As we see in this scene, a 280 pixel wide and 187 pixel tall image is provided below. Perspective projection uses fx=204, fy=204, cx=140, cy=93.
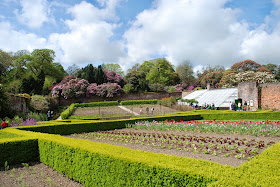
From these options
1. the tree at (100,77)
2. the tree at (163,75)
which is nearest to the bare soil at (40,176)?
the tree at (100,77)

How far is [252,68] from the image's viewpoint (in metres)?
37.5

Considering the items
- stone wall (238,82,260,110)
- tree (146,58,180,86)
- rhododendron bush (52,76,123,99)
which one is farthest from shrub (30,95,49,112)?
tree (146,58,180,86)

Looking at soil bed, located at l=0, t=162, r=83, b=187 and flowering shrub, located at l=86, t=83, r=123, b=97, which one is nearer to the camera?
soil bed, located at l=0, t=162, r=83, b=187

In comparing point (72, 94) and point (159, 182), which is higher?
point (72, 94)

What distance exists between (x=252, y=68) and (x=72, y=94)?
107 ft

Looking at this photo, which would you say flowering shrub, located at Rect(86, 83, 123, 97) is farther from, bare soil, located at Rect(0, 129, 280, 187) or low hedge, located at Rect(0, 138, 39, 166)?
bare soil, located at Rect(0, 129, 280, 187)

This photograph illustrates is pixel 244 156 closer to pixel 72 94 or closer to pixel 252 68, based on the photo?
pixel 72 94

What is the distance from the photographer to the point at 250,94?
21.1 m

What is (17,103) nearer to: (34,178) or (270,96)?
(34,178)

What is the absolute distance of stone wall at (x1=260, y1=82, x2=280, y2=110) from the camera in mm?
18844

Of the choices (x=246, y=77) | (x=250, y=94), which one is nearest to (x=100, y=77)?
(x=246, y=77)

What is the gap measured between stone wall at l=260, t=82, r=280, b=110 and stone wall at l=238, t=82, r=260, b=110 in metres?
0.52

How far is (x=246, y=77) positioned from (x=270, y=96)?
13682 millimetres

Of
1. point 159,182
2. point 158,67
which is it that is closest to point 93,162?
point 159,182
